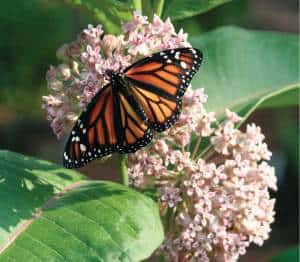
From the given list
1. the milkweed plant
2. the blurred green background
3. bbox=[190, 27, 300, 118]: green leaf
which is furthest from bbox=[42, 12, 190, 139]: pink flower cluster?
the blurred green background

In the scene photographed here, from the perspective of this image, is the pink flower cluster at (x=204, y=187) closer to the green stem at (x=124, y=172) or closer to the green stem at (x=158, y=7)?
the green stem at (x=124, y=172)

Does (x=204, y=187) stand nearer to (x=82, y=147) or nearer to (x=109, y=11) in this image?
(x=82, y=147)

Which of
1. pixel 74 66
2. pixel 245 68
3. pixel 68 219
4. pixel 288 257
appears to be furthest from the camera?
pixel 288 257

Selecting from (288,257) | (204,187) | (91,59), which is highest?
(91,59)

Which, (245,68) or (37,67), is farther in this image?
(37,67)

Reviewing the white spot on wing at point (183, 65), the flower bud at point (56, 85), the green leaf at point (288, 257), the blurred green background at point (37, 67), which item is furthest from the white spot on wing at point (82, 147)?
the blurred green background at point (37, 67)

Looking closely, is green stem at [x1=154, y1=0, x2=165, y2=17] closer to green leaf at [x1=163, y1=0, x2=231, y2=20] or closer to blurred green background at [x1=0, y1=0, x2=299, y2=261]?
green leaf at [x1=163, y1=0, x2=231, y2=20]

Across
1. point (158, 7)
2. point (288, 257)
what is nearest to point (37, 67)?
point (288, 257)
